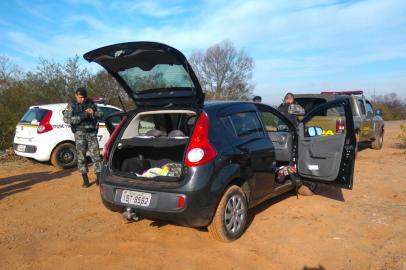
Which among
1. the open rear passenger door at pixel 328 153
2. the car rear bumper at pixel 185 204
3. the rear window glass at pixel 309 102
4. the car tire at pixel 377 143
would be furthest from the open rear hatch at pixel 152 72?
the car tire at pixel 377 143

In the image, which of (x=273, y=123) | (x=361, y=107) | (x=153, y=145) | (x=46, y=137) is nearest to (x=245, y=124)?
(x=153, y=145)

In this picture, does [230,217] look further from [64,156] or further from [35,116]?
[35,116]

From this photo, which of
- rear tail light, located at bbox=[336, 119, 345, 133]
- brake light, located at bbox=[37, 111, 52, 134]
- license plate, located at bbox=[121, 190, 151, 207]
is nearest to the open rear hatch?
license plate, located at bbox=[121, 190, 151, 207]

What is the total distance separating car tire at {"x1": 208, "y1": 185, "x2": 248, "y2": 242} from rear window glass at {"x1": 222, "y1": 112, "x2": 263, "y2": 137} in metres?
0.71

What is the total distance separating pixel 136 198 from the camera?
4023mm

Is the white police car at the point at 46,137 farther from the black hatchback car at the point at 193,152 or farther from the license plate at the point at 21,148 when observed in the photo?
the black hatchback car at the point at 193,152

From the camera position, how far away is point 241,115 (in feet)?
15.4

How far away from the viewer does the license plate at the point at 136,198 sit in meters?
3.94

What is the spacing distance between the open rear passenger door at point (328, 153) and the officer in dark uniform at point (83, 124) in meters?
3.64

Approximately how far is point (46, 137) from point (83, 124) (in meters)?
2.18

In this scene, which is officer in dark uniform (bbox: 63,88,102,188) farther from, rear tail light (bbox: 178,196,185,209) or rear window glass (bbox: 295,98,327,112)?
rear window glass (bbox: 295,98,327,112)

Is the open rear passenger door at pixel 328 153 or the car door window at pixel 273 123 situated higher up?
the car door window at pixel 273 123

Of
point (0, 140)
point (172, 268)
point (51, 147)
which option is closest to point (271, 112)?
point (172, 268)

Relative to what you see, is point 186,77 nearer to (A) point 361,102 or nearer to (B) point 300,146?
(B) point 300,146
